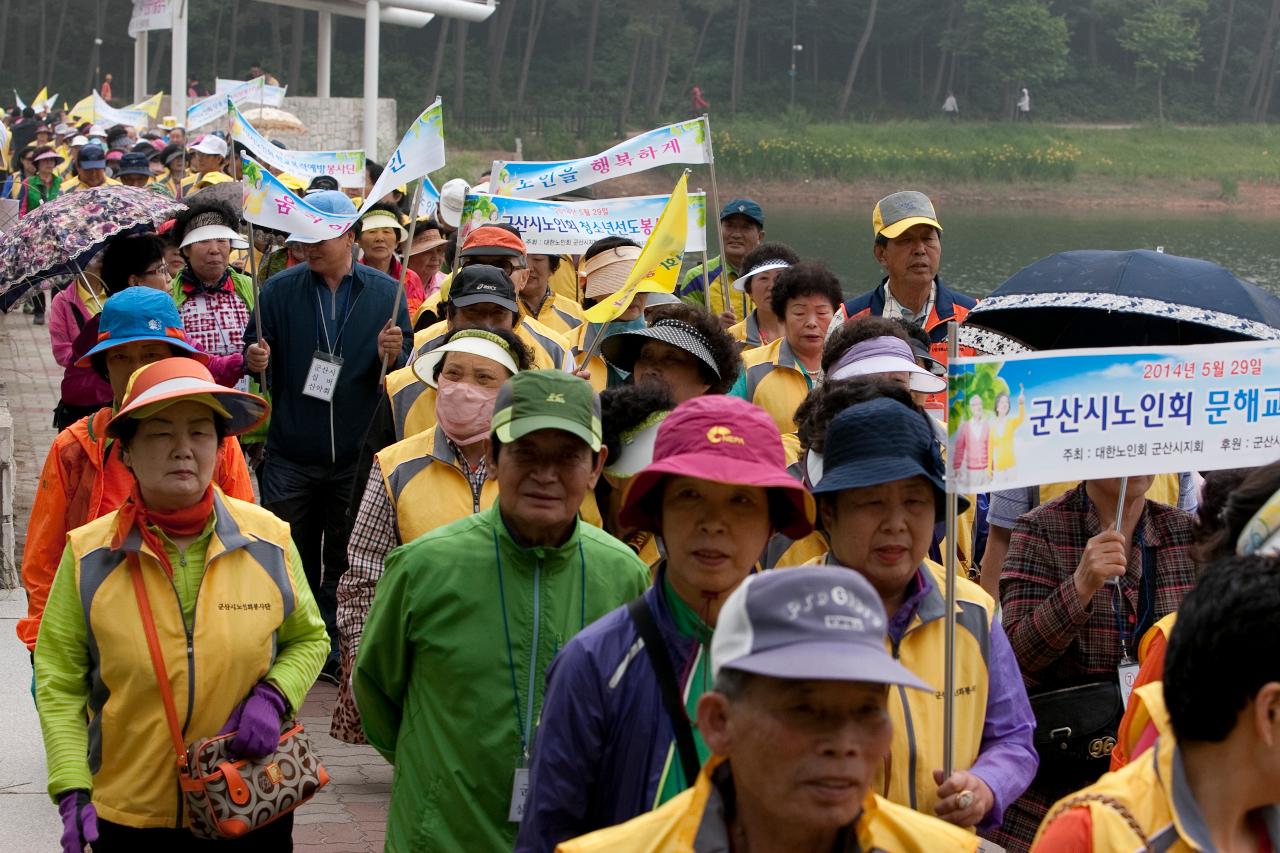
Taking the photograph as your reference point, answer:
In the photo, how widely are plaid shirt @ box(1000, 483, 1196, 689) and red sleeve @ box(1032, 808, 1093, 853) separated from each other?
74.0 inches

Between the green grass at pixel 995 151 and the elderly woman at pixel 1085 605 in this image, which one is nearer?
the elderly woman at pixel 1085 605

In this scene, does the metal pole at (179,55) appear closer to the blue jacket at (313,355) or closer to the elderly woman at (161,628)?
the blue jacket at (313,355)

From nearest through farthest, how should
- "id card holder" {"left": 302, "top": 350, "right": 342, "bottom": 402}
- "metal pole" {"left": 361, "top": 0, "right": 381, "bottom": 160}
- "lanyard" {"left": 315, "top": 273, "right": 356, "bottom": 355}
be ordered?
"id card holder" {"left": 302, "top": 350, "right": 342, "bottom": 402}
"lanyard" {"left": 315, "top": 273, "right": 356, "bottom": 355}
"metal pole" {"left": 361, "top": 0, "right": 381, "bottom": 160}

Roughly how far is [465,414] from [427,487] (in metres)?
0.23


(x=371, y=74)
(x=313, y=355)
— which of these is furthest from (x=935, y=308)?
(x=371, y=74)

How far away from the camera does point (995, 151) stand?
6750 cm

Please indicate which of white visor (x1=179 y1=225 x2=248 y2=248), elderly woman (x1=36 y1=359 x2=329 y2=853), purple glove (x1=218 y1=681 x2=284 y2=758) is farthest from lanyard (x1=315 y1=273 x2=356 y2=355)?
purple glove (x1=218 y1=681 x2=284 y2=758)

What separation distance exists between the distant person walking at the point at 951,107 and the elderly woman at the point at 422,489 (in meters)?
71.9

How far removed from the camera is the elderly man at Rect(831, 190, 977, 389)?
7734mm

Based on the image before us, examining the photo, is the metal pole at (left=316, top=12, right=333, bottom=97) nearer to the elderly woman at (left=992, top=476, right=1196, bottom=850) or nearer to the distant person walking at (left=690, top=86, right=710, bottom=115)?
the distant person walking at (left=690, top=86, right=710, bottom=115)

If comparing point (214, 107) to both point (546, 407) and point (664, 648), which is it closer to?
point (546, 407)

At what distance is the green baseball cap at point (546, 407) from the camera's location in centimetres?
380

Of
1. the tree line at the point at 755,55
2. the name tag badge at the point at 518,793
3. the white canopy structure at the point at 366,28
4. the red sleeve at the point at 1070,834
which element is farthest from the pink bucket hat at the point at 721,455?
the tree line at the point at 755,55

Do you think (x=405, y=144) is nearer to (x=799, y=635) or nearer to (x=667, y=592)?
(x=667, y=592)
